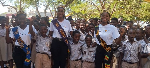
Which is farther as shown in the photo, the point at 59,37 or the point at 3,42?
the point at 3,42

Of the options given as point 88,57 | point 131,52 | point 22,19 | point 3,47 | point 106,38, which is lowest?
point 88,57

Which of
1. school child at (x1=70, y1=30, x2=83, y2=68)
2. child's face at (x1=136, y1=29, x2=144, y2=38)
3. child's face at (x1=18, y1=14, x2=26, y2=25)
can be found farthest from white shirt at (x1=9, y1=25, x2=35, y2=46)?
child's face at (x1=136, y1=29, x2=144, y2=38)

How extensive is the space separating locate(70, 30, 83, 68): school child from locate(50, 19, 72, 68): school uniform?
17.4 inches

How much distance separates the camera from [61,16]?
3707 millimetres

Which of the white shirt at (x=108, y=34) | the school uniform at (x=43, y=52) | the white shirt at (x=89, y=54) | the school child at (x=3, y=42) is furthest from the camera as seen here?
the school child at (x=3, y=42)

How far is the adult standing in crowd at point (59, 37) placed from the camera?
3694 millimetres

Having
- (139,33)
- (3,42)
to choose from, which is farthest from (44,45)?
(139,33)

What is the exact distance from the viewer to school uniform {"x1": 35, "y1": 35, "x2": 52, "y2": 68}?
13.1ft

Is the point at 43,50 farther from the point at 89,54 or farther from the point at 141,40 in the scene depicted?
the point at 141,40

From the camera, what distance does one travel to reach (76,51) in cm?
426

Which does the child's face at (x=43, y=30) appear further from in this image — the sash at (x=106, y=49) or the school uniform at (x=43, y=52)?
the sash at (x=106, y=49)

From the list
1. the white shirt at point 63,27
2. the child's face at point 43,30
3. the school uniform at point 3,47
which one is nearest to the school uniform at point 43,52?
the child's face at point 43,30

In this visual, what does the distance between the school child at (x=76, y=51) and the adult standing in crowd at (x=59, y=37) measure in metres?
0.44

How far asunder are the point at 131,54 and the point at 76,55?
4.35 feet
